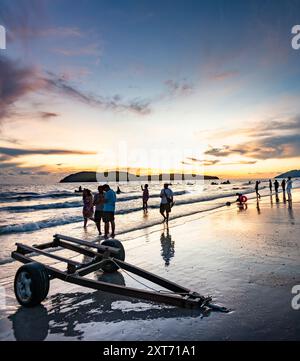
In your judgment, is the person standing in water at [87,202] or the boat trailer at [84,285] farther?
the person standing in water at [87,202]

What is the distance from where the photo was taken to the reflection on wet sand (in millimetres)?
4453

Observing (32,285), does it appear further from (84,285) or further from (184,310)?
(184,310)

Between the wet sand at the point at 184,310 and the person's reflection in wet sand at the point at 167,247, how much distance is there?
0.31 feet

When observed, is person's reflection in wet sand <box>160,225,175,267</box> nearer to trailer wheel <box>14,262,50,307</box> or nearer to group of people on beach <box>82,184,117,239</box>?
group of people on beach <box>82,184,117,239</box>

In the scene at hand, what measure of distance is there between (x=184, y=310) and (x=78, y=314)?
1.75 m

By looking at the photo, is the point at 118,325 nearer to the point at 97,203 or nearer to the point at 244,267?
the point at 244,267

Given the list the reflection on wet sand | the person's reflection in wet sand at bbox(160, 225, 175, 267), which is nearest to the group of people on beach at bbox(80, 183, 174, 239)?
the person's reflection in wet sand at bbox(160, 225, 175, 267)

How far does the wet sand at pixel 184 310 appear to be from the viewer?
4.19 m

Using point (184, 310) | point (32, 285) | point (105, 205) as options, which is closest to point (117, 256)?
point (32, 285)

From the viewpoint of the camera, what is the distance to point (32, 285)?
5109 mm

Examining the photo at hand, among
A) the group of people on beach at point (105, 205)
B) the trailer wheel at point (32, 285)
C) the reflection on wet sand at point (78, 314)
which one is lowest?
the reflection on wet sand at point (78, 314)

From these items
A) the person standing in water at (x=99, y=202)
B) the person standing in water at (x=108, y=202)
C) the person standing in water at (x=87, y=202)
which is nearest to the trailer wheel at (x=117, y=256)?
the person standing in water at (x=108, y=202)

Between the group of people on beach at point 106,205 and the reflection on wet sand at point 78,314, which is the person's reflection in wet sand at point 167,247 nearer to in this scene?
the group of people on beach at point 106,205
